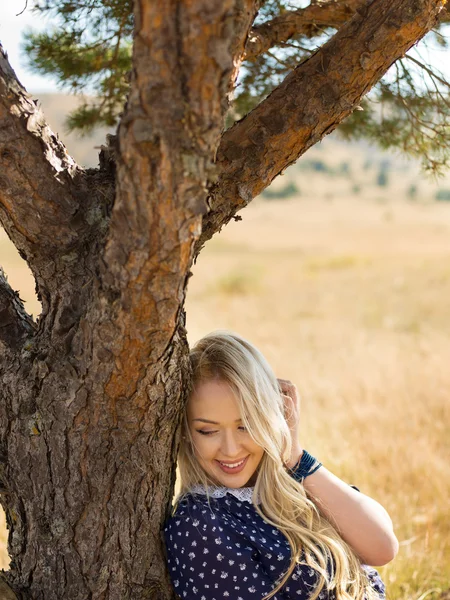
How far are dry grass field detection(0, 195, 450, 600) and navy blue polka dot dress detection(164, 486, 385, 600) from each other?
1.21m

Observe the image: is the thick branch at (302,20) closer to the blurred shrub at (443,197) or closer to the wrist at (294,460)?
the wrist at (294,460)

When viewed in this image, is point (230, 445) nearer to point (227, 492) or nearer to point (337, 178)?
point (227, 492)

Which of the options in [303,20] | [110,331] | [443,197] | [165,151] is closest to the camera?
[165,151]

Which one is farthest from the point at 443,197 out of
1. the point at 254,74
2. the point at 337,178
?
the point at 254,74

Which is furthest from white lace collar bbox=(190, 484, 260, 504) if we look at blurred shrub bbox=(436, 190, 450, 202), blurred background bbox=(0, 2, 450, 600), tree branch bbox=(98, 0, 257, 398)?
blurred shrub bbox=(436, 190, 450, 202)

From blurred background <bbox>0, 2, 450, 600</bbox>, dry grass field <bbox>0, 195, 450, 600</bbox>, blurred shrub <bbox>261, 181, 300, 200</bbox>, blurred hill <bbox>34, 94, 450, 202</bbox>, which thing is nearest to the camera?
blurred background <bbox>0, 2, 450, 600</bbox>

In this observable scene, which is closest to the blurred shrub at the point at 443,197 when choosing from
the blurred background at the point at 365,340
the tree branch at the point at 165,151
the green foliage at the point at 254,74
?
the blurred background at the point at 365,340

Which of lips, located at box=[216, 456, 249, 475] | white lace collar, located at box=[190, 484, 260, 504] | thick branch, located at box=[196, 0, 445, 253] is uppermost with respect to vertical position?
thick branch, located at box=[196, 0, 445, 253]

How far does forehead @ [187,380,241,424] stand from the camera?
2.04 metres

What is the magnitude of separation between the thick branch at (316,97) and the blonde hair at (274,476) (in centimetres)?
46

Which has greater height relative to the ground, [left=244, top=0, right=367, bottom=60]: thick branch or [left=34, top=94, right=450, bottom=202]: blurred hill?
[left=34, top=94, right=450, bottom=202]: blurred hill

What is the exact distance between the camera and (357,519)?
2.11 meters

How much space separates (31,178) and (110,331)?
0.45 meters

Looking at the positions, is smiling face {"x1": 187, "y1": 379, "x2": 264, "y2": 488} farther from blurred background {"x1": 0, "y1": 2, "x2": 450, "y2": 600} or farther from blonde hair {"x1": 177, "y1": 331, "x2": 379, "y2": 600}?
blurred background {"x1": 0, "y1": 2, "x2": 450, "y2": 600}
